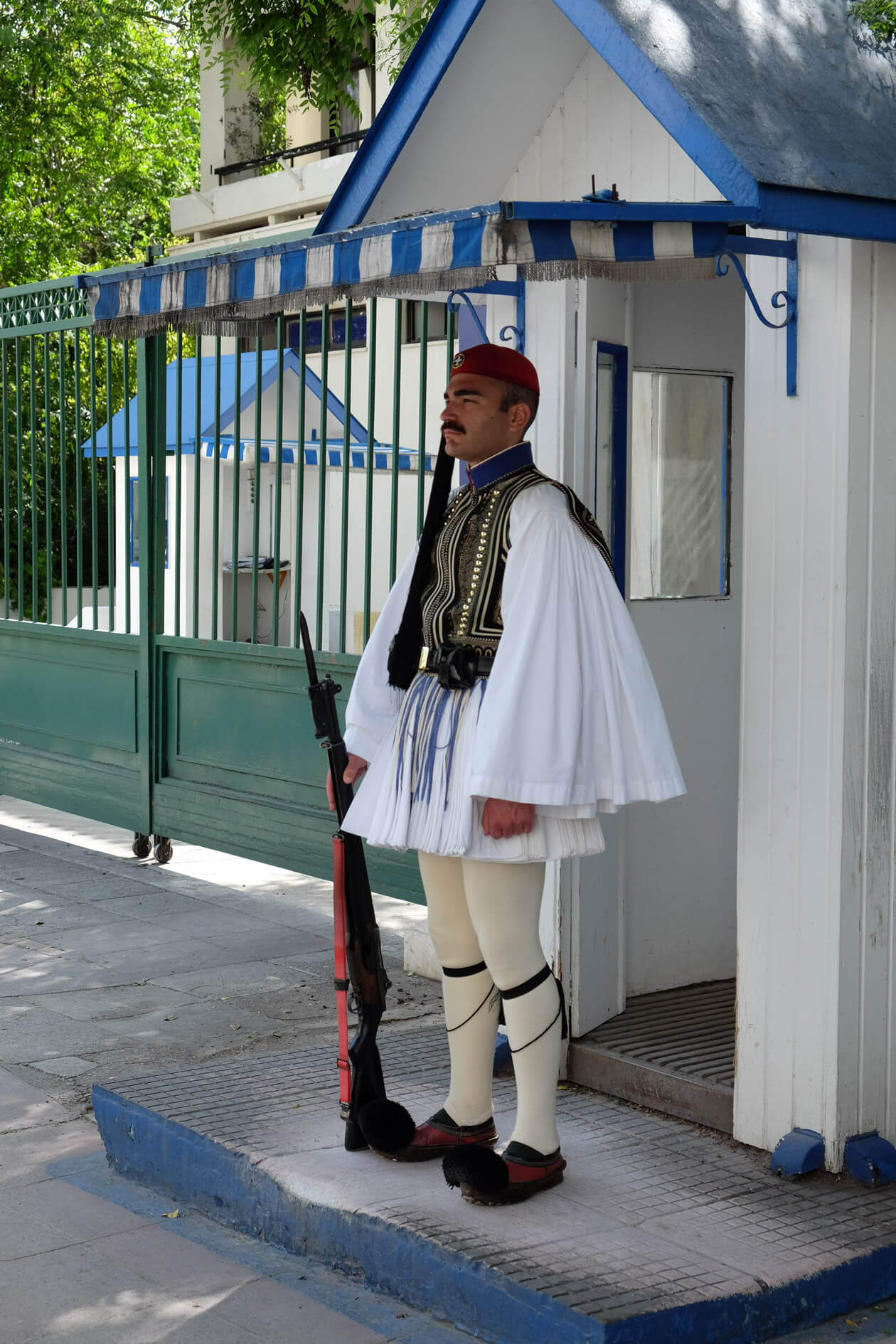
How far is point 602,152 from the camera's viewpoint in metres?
4.80

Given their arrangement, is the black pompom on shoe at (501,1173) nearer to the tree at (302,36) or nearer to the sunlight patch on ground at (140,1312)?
the sunlight patch on ground at (140,1312)

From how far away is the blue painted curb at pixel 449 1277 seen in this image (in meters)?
3.31

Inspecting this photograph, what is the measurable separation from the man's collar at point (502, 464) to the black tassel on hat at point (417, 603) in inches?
6.3

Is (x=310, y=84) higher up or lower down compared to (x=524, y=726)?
higher up

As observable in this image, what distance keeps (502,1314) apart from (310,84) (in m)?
7.66

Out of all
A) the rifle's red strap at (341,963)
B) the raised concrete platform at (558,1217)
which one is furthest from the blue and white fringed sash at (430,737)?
the raised concrete platform at (558,1217)

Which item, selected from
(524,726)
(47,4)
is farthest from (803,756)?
(47,4)

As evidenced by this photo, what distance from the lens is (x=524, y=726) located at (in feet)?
11.9

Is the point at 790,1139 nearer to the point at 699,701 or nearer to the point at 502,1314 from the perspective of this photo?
the point at 502,1314

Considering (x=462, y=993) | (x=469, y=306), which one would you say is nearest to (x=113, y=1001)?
(x=462, y=993)

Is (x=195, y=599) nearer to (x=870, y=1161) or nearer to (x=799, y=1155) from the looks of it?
(x=799, y=1155)

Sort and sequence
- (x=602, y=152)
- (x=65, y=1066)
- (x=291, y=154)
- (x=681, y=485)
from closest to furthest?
(x=602, y=152) → (x=681, y=485) → (x=65, y=1066) → (x=291, y=154)

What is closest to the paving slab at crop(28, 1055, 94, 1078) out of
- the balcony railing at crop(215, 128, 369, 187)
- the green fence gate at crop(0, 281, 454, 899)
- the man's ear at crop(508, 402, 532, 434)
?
the green fence gate at crop(0, 281, 454, 899)

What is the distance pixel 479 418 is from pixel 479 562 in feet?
1.21
